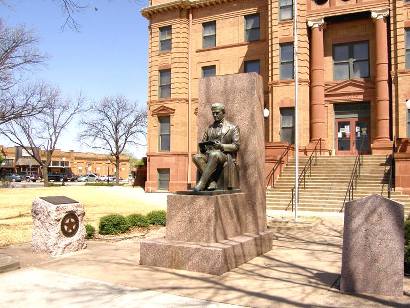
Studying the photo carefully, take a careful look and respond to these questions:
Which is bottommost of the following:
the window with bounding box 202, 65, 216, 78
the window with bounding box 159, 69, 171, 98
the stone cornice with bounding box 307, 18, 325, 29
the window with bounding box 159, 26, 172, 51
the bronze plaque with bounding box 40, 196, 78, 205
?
the bronze plaque with bounding box 40, 196, 78, 205

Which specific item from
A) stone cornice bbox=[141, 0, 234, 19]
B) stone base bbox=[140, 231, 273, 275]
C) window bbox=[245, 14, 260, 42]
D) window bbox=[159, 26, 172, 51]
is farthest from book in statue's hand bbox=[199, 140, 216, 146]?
window bbox=[159, 26, 172, 51]

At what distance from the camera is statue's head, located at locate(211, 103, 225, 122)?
8.66 m

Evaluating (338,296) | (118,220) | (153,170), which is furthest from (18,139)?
(338,296)

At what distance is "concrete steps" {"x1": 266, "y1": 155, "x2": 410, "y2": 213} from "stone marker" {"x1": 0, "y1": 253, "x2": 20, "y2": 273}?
1346 centimetres

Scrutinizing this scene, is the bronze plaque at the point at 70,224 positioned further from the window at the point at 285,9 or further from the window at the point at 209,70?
the window at the point at 209,70

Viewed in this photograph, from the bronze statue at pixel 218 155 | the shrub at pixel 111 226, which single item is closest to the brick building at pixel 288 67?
the shrub at pixel 111 226

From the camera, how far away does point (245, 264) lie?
25.9ft

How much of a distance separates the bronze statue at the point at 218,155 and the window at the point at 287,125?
18536 mm

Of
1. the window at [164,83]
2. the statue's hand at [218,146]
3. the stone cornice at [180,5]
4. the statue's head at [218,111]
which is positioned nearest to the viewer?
the statue's hand at [218,146]

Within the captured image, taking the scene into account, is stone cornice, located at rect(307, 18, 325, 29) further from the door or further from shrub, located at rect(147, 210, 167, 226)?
shrub, located at rect(147, 210, 167, 226)

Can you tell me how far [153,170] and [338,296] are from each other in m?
26.5

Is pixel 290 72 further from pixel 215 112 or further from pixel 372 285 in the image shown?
pixel 372 285

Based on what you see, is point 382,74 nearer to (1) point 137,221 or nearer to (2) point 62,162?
(1) point 137,221

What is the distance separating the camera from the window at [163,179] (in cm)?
3148
